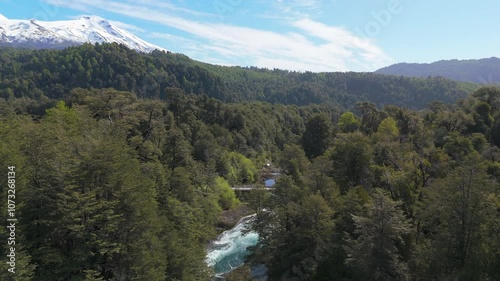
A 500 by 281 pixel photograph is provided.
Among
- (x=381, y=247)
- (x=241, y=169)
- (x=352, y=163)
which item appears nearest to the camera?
(x=381, y=247)

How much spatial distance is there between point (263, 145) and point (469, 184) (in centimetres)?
8685

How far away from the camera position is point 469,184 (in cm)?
2692

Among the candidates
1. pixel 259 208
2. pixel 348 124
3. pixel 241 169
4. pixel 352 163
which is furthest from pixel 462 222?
pixel 241 169

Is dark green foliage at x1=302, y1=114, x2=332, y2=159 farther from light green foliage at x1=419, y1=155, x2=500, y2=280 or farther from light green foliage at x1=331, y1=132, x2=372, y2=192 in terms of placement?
light green foliage at x1=419, y1=155, x2=500, y2=280

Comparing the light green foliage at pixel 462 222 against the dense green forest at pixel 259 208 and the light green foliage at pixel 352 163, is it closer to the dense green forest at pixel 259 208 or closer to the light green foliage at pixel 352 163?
the dense green forest at pixel 259 208

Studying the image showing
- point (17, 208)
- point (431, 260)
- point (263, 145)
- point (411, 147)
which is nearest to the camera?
point (17, 208)

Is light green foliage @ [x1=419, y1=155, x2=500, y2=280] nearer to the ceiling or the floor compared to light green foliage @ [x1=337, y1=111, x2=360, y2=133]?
nearer to the floor

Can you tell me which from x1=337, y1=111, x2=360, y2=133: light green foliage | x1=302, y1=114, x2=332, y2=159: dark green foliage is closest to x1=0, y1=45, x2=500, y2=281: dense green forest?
x1=337, y1=111, x2=360, y2=133: light green foliage

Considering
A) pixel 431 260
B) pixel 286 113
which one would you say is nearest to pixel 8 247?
pixel 431 260

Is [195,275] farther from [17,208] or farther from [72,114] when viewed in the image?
[72,114]

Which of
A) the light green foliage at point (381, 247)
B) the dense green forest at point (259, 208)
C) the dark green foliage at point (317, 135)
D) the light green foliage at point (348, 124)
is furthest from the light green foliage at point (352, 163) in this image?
the light green foliage at point (348, 124)

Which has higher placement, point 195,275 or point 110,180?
point 110,180

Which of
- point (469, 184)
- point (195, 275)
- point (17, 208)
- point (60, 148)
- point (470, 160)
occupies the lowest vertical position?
point (195, 275)

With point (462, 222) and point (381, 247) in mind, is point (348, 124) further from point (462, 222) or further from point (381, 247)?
point (381, 247)
